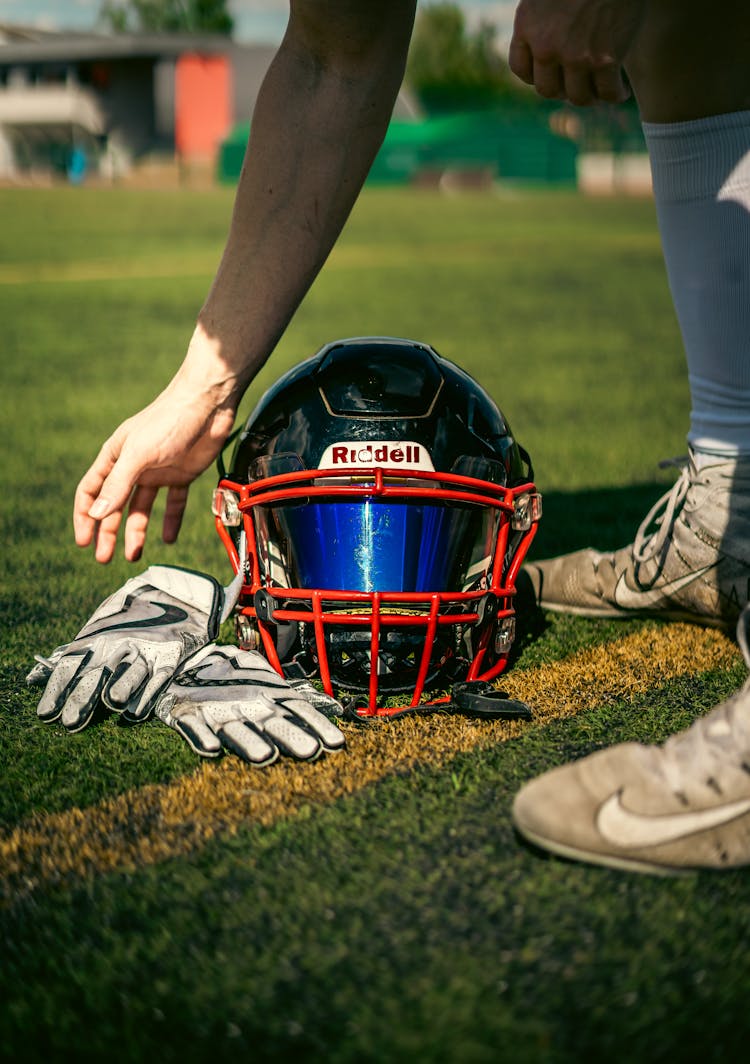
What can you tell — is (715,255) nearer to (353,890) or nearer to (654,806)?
(654,806)

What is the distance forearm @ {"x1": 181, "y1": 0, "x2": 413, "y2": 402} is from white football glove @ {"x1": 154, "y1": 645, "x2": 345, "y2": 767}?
1.54 feet

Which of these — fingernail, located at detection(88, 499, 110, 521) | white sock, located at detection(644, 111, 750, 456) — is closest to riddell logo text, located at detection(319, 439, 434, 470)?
fingernail, located at detection(88, 499, 110, 521)

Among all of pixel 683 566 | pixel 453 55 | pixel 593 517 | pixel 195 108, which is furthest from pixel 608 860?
pixel 453 55

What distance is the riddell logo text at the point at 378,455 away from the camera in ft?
6.02

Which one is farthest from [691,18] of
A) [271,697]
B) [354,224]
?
[354,224]

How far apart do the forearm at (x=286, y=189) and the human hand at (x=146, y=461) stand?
0.19 feet

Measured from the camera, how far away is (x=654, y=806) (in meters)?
1.33

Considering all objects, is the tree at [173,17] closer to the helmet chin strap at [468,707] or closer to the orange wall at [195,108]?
the orange wall at [195,108]

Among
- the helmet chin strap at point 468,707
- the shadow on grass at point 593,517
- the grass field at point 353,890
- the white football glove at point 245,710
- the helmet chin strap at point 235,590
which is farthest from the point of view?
the shadow on grass at point 593,517

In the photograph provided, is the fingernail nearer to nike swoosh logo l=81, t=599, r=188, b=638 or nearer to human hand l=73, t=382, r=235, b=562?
human hand l=73, t=382, r=235, b=562

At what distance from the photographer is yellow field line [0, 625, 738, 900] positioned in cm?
139

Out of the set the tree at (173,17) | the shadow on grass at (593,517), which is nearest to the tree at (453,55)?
the tree at (173,17)

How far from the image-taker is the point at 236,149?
37.6 metres

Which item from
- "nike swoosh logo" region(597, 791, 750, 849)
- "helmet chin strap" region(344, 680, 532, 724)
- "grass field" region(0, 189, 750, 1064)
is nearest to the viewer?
"grass field" region(0, 189, 750, 1064)
